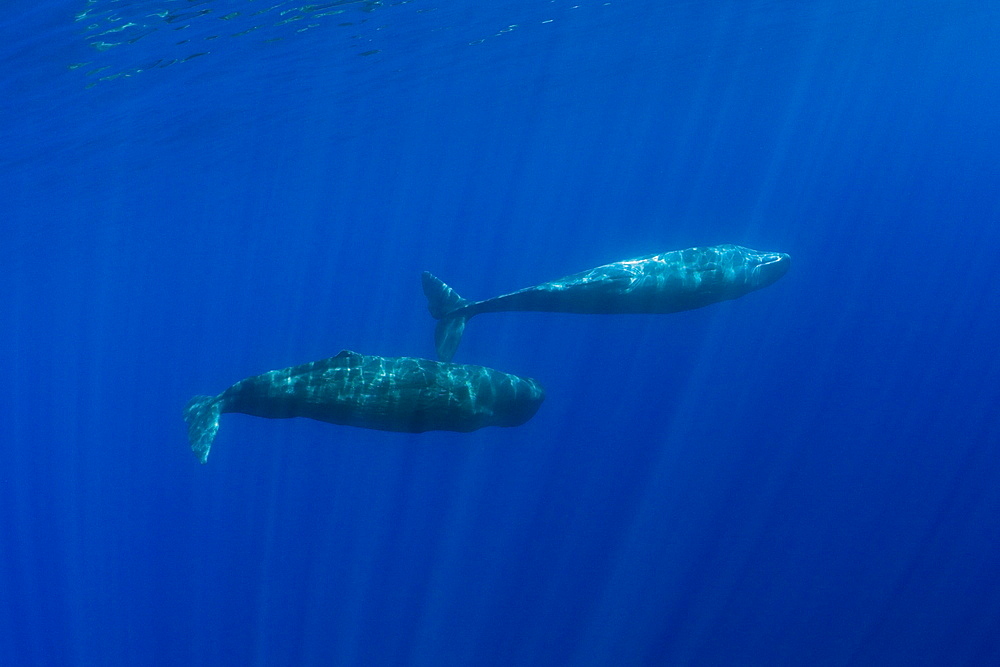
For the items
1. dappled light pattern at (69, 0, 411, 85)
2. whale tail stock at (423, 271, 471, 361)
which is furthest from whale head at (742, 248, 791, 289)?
dappled light pattern at (69, 0, 411, 85)

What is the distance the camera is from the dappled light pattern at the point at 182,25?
570 inches

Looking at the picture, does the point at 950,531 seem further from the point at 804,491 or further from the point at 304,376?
the point at 304,376

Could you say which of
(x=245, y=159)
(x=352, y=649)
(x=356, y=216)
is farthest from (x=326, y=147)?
(x=356, y=216)

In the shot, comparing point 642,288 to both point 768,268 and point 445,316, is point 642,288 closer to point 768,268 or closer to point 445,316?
point 768,268

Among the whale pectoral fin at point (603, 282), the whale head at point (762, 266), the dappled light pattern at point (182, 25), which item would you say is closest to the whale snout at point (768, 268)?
the whale head at point (762, 266)

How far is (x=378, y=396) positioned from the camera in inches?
337

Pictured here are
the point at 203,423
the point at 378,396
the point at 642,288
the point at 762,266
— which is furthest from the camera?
Result: the point at 762,266

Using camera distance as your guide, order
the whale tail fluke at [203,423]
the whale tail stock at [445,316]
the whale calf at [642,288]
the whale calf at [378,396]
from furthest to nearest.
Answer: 1. the whale tail stock at [445,316]
2. the whale calf at [642,288]
3. the whale tail fluke at [203,423]
4. the whale calf at [378,396]

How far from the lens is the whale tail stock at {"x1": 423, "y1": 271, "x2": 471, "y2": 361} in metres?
12.1

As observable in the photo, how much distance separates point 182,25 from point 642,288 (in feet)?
43.5

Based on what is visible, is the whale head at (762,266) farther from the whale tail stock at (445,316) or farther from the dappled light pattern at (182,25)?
the dappled light pattern at (182,25)

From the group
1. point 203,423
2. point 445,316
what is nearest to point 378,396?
point 203,423

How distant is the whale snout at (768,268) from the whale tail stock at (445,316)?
5817mm

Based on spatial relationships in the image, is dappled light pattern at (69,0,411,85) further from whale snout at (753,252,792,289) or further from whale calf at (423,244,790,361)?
whale snout at (753,252,792,289)
